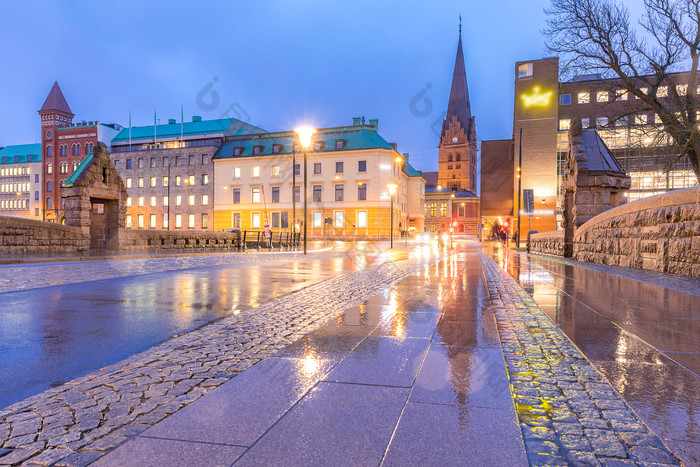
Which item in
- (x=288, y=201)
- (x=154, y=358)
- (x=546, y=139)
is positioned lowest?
(x=154, y=358)

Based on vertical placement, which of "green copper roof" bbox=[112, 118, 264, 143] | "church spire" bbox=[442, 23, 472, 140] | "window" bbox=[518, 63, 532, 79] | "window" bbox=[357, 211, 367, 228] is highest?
"church spire" bbox=[442, 23, 472, 140]

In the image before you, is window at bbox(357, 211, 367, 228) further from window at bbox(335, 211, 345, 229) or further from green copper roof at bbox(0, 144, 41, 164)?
green copper roof at bbox(0, 144, 41, 164)

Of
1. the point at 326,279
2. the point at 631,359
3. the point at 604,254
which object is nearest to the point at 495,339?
the point at 631,359

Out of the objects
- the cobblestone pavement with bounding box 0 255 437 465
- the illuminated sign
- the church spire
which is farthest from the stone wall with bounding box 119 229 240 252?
the church spire

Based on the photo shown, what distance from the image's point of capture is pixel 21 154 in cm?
8294

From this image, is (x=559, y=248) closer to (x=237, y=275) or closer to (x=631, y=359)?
(x=237, y=275)

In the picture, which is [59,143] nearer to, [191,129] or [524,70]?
[191,129]

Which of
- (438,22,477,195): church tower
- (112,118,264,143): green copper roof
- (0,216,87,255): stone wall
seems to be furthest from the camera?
(438,22,477,195): church tower

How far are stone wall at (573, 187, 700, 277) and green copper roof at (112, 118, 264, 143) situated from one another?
5941cm

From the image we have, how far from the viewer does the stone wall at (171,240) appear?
2117cm

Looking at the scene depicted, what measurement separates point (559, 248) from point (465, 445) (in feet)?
58.2

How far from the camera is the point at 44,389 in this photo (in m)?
3.01

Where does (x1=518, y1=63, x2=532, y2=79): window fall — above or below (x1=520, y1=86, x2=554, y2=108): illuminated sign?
above

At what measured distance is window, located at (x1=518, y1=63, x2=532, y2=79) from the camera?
50.8m
